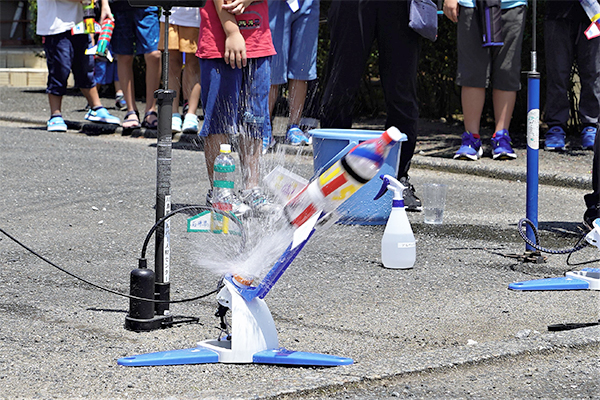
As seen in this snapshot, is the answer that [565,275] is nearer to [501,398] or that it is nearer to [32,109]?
[501,398]

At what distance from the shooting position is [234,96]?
5.03 m

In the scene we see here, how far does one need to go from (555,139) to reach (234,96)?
390 cm

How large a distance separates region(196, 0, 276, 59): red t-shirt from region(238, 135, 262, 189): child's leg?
0.53 meters

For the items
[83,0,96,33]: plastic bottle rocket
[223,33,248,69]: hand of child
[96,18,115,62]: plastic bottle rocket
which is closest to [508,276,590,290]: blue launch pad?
[223,33,248,69]: hand of child

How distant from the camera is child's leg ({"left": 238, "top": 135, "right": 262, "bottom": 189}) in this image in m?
5.06

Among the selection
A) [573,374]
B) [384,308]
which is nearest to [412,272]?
[384,308]

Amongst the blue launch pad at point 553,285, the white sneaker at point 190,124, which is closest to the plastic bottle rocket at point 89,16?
the white sneaker at point 190,124

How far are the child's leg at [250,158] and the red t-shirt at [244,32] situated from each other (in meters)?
0.53

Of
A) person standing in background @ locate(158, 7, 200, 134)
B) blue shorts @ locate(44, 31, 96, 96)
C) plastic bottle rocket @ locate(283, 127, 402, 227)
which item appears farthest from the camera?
blue shorts @ locate(44, 31, 96, 96)

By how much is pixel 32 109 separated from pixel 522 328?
906 centimetres

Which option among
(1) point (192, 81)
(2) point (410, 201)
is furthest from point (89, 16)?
(2) point (410, 201)

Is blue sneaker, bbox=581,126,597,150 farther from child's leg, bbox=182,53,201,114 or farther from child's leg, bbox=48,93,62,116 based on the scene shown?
child's leg, bbox=48,93,62,116

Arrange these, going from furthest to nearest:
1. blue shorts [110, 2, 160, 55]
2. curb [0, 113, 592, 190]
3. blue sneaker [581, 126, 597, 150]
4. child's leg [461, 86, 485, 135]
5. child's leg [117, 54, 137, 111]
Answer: child's leg [117, 54, 137, 111] → blue shorts [110, 2, 160, 55] → blue sneaker [581, 126, 597, 150] → child's leg [461, 86, 485, 135] → curb [0, 113, 592, 190]

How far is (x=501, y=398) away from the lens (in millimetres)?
2754
